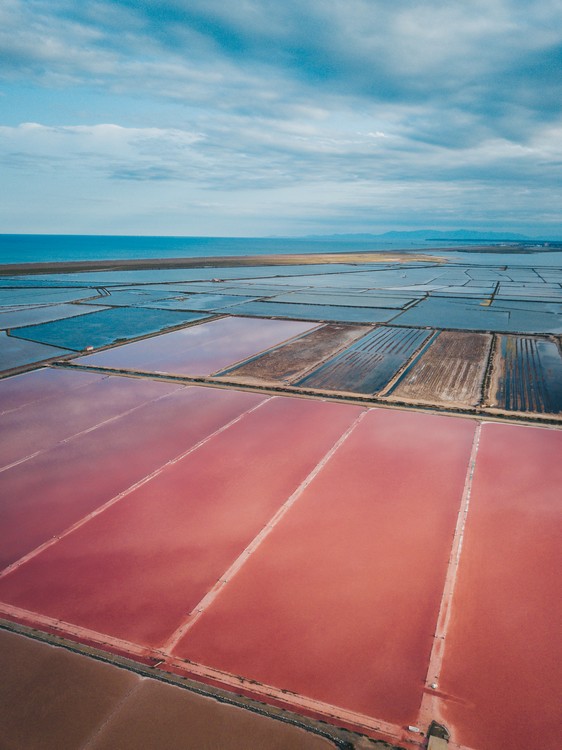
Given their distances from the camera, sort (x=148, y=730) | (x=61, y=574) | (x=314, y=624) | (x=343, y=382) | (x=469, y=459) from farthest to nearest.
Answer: (x=343, y=382) → (x=469, y=459) → (x=61, y=574) → (x=314, y=624) → (x=148, y=730)

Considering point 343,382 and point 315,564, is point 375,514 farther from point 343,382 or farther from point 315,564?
point 343,382

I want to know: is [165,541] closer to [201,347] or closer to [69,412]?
[69,412]

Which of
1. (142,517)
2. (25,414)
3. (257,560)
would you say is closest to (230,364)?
(25,414)

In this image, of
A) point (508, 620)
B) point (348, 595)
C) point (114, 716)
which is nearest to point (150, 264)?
point (348, 595)

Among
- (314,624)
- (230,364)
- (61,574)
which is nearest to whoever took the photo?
(314,624)

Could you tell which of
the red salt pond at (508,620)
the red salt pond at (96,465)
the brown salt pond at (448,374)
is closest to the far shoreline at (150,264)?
the red salt pond at (96,465)

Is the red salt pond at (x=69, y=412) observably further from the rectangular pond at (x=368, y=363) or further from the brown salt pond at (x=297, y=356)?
the rectangular pond at (x=368, y=363)

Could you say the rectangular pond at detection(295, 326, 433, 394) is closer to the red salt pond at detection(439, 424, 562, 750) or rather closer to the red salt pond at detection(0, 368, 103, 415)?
the red salt pond at detection(439, 424, 562, 750)

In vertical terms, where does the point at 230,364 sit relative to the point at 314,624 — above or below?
above
